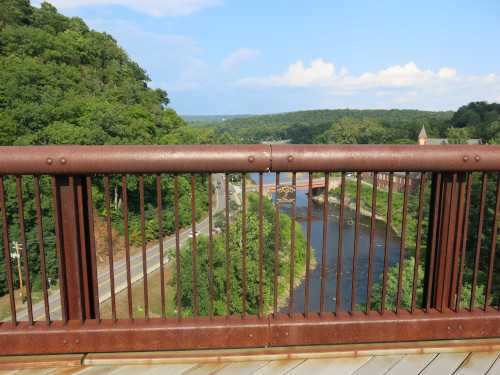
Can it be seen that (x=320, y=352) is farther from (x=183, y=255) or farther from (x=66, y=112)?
(x=66, y=112)

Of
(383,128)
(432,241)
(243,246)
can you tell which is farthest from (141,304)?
(383,128)

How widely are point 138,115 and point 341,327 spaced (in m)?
36.6

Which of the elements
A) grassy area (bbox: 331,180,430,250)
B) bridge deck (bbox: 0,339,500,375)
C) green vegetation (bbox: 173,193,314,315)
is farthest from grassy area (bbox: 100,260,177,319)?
bridge deck (bbox: 0,339,500,375)

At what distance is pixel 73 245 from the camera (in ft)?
6.21

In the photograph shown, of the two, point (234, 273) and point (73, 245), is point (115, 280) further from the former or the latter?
point (73, 245)

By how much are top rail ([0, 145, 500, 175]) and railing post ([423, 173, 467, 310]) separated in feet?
0.42

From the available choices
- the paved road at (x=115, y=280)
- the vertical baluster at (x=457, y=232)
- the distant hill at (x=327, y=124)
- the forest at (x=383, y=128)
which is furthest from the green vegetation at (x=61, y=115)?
the distant hill at (x=327, y=124)

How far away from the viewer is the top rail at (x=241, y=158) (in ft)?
5.82

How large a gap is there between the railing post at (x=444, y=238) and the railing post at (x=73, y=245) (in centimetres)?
185

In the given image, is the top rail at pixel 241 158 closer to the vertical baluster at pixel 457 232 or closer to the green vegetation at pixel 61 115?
the vertical baluster at pixel 457 232

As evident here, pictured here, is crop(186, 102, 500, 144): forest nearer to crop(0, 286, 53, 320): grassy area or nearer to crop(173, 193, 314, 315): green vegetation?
crop(173, 193, 314, 315): green vegetation

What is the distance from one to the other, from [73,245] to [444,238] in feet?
6.41

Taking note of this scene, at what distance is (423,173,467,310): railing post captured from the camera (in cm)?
198

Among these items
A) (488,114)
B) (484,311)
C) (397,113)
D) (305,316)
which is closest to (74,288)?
(305,316)
